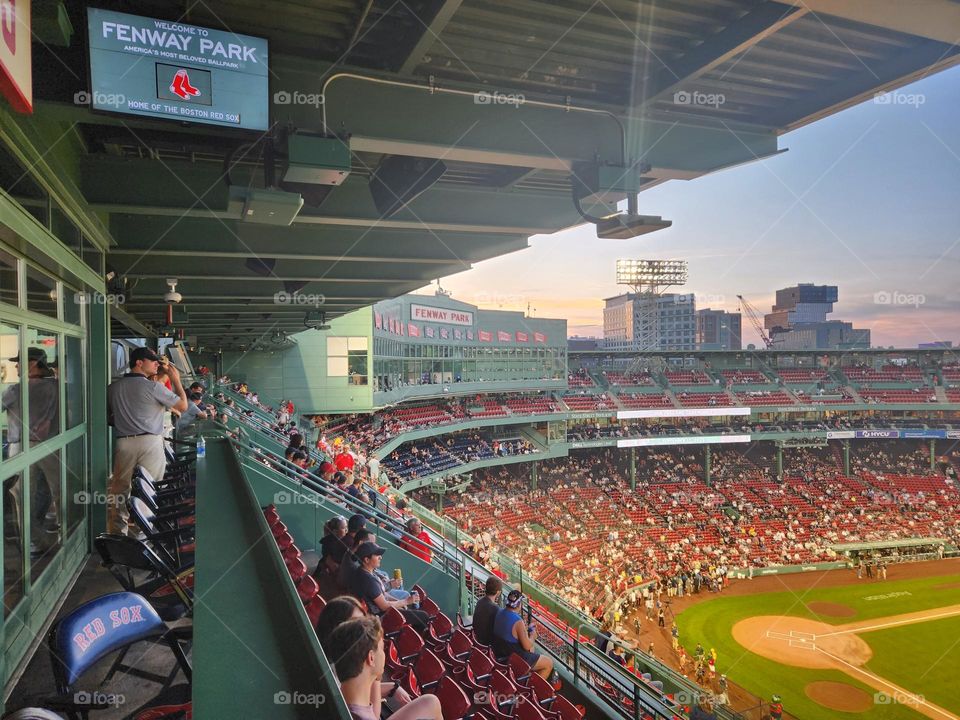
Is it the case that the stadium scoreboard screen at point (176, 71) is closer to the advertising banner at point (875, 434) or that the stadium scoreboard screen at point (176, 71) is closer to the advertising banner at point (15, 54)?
the advertising banner at point (15, 54)

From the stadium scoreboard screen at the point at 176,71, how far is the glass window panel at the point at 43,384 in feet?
5.61

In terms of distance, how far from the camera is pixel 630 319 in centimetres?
13288

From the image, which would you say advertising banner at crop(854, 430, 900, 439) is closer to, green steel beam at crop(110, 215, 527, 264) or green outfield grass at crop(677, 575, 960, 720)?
green outfield grass at crop(677, 575, 960, 720)

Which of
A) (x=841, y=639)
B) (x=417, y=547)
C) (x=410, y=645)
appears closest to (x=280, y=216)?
(x=410, y=645)

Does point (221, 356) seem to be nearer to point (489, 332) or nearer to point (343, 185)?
point (489, 332)

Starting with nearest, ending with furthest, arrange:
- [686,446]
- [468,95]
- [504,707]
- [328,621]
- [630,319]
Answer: [328,621] < [468,95] < [504,707] < [686,446] < [630,319]

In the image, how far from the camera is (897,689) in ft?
57.4

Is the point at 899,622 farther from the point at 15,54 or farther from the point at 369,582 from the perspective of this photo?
the point at 15,54

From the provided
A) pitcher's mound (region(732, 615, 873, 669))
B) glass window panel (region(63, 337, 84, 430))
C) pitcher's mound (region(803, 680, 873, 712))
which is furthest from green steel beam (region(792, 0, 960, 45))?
pitcher's mound (region(732, 615, 873, 669))

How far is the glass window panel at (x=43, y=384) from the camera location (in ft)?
13.6

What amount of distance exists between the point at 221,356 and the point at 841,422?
40878 millimetres

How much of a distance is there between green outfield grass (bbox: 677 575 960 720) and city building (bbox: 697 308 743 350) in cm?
9807

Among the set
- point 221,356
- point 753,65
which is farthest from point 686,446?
point 753,65

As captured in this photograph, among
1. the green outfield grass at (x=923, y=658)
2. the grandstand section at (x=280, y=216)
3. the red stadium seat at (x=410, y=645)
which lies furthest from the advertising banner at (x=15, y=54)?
the green outfield grass at (x=923, y=658)
